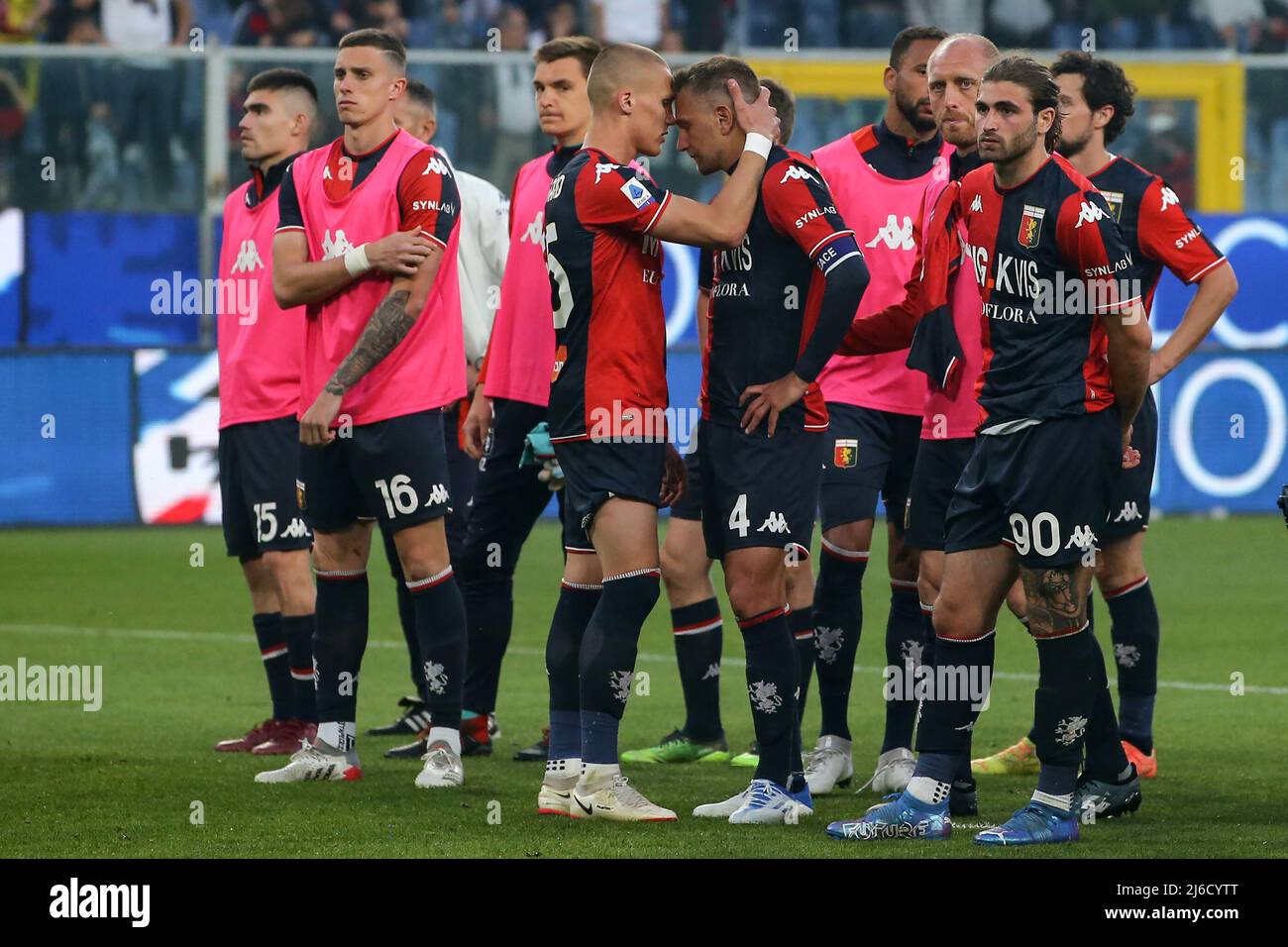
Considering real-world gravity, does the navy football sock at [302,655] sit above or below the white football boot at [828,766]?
above

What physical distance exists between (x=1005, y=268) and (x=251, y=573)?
3.36m

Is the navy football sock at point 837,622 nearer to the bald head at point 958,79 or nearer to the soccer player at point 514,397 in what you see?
the soccer player at point 514,397

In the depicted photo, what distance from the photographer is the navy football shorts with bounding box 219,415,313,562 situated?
710cm

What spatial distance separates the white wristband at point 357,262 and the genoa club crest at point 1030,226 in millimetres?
2124

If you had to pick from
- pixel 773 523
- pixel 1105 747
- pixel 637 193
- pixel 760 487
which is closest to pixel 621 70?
pixel 637 193

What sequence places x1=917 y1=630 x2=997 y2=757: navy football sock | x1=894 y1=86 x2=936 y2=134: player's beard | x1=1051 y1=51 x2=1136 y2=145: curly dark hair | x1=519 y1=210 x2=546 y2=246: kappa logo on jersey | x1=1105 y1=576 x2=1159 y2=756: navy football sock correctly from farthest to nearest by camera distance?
x1=519 y1=210 x2=546 y2=246: kappa logo on jersey
x1=894 y1=86 x2=936 y2=134: player's beard
x1=1105 y1=576 x2=1159 y2=756: navy football sock
x1=1051 y1=51 x2=1136 y2=145: curly dark hair
x1=917 y1=630 x2=997 y2=757: navy football sock

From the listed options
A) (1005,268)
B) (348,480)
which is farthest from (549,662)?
(1005,268)

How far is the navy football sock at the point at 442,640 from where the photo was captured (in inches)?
255

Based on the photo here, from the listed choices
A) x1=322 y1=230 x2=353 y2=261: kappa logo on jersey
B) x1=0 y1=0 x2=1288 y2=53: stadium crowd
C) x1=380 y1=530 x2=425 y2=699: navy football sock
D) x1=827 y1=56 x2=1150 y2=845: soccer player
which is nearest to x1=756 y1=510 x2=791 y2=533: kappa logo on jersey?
x1=827 y1=56 x2=1150 y2=845: soccer player

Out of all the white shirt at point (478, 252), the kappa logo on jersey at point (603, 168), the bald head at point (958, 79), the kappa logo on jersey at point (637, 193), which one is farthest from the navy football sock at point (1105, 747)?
the white shirt at point (478, 252)

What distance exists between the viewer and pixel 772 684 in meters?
5.60

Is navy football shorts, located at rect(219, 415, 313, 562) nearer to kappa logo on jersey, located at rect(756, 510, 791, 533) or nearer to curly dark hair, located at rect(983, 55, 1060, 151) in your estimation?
kappa logo on jersey, located at rect(756, 510, 791, 533)

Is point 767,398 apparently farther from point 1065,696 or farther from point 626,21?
point 626,21

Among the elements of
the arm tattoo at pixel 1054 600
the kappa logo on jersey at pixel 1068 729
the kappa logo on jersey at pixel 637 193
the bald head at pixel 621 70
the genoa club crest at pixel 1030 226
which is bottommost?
the kappa logo on jersey at pixel 1068 729
